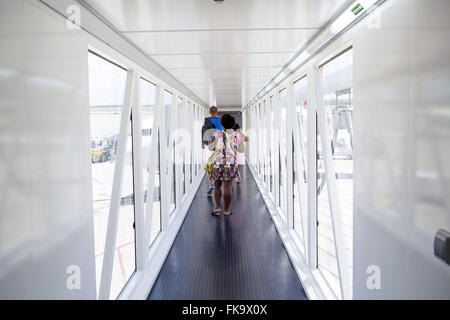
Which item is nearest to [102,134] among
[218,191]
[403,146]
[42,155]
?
[42,155]

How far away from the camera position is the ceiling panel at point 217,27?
1707 mm

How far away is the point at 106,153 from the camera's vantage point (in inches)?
84.0

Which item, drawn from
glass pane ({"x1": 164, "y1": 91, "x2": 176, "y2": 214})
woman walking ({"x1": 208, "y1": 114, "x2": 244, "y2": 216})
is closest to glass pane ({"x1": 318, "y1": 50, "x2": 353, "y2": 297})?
woman walking ({"x1": 208, "y1": 114, "x2": 244, "y2": 216})

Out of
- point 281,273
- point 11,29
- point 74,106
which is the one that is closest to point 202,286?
point 281,273

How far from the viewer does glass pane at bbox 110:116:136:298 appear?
2488 millimetres

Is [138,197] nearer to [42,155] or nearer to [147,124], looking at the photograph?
[147,124]

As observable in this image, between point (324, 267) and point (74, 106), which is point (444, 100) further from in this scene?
point (324, 267)

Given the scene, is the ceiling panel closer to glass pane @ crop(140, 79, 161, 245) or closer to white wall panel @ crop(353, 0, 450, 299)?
glass pane @ crop(140, 79, 161, 245)

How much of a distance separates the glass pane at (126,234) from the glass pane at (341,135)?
5.22 ft

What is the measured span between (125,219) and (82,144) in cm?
128

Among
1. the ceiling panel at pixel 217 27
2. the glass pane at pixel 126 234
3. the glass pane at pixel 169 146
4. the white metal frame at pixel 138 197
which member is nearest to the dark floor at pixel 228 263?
the white metal frame at pixel 138 197

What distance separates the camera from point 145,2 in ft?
5.36

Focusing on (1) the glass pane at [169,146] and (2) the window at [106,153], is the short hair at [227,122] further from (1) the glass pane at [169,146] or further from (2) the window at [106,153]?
(2) the window at [106,153]

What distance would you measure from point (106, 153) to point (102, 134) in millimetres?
139
